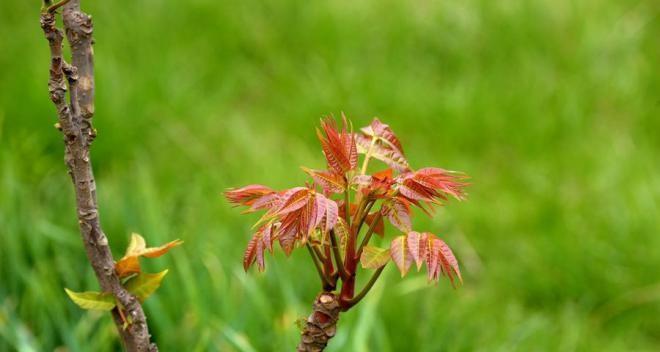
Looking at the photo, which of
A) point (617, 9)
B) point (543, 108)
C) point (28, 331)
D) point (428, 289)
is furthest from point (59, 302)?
point (617, 9)

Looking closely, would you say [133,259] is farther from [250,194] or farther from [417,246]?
[417,246]

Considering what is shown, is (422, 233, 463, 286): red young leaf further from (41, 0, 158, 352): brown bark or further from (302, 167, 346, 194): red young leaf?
(41, 0, 158, 352): brown bark

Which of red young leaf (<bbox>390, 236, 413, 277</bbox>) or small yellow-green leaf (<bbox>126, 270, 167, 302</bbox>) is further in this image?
small yellow-green leaf (<bbox>126, 270, 167, 302</bbox>)

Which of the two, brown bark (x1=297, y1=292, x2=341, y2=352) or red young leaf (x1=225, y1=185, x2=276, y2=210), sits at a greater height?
red young leaf (x1=225, y1=185, x2=276, y2=210)

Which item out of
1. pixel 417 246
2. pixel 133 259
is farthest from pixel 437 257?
pixel 133 259

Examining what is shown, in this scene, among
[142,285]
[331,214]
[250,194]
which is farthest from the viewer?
[142,285]

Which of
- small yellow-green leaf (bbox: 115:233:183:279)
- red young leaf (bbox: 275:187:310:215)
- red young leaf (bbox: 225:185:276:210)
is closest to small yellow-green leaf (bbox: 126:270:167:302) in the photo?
small yellow-green leaf (bbox: 115:233:183:279)

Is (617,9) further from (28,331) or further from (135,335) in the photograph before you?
(135,335)

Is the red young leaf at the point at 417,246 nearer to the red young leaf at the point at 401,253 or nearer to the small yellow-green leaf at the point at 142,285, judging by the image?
the red young leaf at the point at 401,253
